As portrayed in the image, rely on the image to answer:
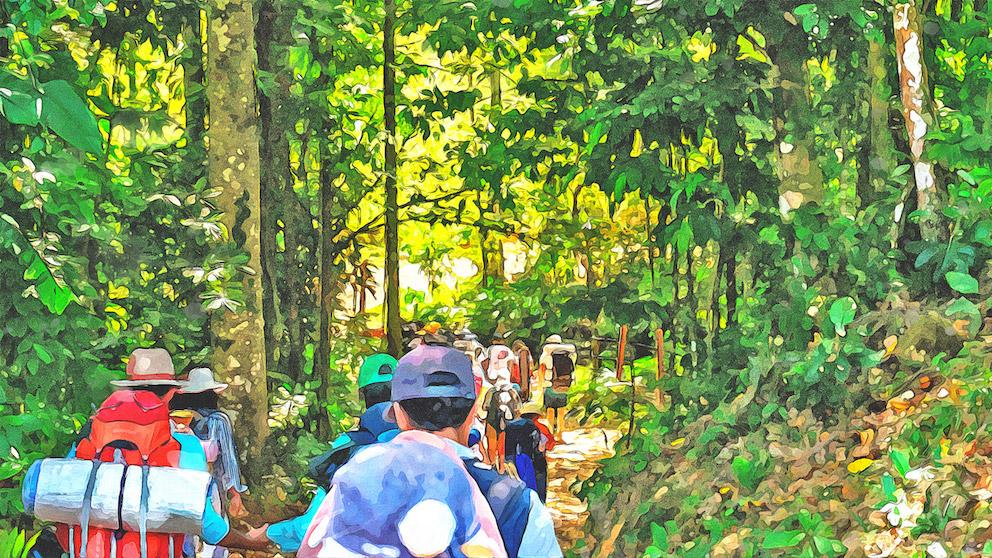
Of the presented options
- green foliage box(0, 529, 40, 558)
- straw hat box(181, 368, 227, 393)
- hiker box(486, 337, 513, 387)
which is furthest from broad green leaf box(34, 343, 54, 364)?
hiker box(486, 337, 513, 387)

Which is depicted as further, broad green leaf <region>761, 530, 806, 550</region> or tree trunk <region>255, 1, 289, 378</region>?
tree trunk <region>255, 1, 289, 378</region>

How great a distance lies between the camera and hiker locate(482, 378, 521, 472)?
877cm

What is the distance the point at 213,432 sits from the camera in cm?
798

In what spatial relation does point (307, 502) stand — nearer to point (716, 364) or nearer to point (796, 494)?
point (716, 364)

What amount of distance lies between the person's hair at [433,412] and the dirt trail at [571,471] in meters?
5.73

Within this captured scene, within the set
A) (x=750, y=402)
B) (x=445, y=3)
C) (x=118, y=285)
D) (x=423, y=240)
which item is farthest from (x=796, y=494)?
(x=423, y=240)

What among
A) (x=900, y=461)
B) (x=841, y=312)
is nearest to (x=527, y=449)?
(x=900, y=461)

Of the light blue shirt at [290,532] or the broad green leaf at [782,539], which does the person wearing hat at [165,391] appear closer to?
the light blue shirt at [290,532]

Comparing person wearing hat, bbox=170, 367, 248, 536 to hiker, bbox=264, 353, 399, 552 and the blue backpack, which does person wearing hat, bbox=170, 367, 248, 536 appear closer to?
hiker, bbox=264, 353, 399, 552

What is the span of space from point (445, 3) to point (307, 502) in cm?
490

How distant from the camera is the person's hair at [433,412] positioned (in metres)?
3.24

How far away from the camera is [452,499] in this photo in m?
3.05

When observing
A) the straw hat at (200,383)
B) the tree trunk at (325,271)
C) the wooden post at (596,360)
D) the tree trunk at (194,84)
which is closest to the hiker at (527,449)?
the straw hat at (200,383)

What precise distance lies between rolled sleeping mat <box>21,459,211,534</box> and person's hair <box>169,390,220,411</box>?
3773 mm
